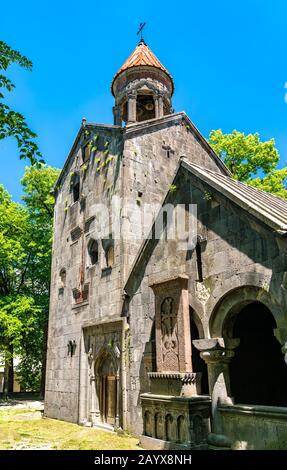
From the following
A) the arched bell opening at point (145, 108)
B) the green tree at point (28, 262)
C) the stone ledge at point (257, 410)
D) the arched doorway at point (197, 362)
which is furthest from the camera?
the green tree at point (28, 262)

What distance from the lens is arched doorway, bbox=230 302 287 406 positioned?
9.68m

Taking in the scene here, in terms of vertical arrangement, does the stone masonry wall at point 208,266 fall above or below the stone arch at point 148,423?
above

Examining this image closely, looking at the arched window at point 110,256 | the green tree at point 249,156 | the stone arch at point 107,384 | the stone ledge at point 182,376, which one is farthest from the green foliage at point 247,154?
the stone ledge at point 182,376

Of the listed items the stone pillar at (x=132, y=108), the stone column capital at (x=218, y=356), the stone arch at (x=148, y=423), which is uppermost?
the stone pillar at (x=132, y=108)

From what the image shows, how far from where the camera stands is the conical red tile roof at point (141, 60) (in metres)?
17.3

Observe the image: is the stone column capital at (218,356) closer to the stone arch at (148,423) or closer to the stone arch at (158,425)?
the stone arch at (158,425)

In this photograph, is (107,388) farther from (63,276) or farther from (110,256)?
(63,276)

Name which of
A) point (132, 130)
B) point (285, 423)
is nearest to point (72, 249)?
point (132, 130)

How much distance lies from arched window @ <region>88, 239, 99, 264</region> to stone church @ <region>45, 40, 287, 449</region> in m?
0.11

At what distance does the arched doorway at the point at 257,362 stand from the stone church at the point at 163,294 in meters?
0.03

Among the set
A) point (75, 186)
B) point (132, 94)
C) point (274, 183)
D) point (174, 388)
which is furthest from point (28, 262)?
point (174, 388)

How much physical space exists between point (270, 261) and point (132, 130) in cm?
835

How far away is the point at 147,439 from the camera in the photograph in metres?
8.46
